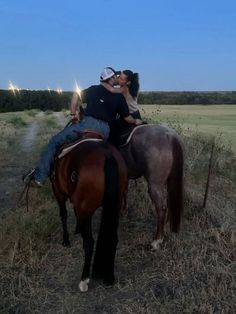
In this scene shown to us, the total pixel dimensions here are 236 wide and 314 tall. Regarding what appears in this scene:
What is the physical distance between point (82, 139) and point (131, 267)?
161 cm

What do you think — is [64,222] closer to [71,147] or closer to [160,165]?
Answer: [71,147]

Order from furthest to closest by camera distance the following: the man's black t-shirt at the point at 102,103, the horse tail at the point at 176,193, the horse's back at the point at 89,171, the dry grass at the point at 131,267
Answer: the horse tail at the point at 176,193
the man's black t-shirt at the point at 102,103
the horse's back at the point at 89,171
the dry grass at the point at 131,267

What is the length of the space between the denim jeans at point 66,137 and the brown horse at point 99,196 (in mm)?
697

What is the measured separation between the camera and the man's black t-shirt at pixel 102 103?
5688 mm

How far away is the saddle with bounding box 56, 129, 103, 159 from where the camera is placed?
17.3ft

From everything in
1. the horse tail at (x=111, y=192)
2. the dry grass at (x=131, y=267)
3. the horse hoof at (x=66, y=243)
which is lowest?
the horse hoof at (x=66, y=243)

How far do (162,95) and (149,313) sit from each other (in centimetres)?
6248

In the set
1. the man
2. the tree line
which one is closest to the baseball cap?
the man

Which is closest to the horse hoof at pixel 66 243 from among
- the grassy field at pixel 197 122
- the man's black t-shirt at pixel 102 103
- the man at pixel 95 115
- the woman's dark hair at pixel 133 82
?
the man at pixel 95 115

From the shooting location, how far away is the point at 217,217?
7188mm

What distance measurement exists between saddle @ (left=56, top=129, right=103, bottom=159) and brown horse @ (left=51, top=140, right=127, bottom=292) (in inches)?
8.8

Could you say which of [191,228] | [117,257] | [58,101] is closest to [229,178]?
[191,228]

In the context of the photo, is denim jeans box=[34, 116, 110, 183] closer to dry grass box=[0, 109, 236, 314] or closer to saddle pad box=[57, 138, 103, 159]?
saddle pad box=[57, 138, 103, 159]

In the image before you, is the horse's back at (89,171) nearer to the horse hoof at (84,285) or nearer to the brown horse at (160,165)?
the horse hoof at (84,285)
